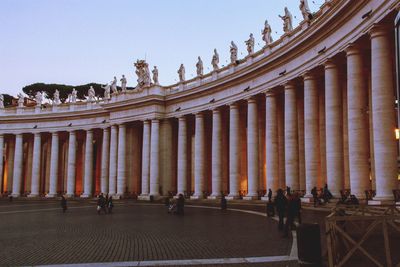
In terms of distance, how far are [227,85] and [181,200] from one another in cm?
2494

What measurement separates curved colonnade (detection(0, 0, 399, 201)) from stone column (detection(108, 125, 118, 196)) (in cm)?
17

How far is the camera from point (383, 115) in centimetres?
3052

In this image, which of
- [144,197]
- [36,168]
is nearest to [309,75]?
[144,197]

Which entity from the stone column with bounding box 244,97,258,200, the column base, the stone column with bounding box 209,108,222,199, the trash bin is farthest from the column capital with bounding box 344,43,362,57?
the column base

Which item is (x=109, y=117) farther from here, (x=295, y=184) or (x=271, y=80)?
(x=295, y=184)

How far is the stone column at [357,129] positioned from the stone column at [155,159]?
39.2 metres

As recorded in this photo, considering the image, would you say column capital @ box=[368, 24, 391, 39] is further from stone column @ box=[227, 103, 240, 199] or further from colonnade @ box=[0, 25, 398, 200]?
stone column @ box=[227, 103, 240, 199]

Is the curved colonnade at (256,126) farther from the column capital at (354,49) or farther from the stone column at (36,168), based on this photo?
the stone column at (36,168)

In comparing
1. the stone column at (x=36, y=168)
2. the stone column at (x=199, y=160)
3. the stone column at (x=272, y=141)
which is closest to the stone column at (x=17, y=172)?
the stone column at (x=36, y=168)

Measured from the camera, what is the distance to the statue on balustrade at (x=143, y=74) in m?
74.8

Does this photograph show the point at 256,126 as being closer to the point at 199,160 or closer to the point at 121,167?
the point at 199,160

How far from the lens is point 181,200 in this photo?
37.0 meters

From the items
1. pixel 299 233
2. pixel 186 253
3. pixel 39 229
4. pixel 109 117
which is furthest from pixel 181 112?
pixel 299 233

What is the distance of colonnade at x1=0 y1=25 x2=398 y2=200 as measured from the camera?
31.1m
